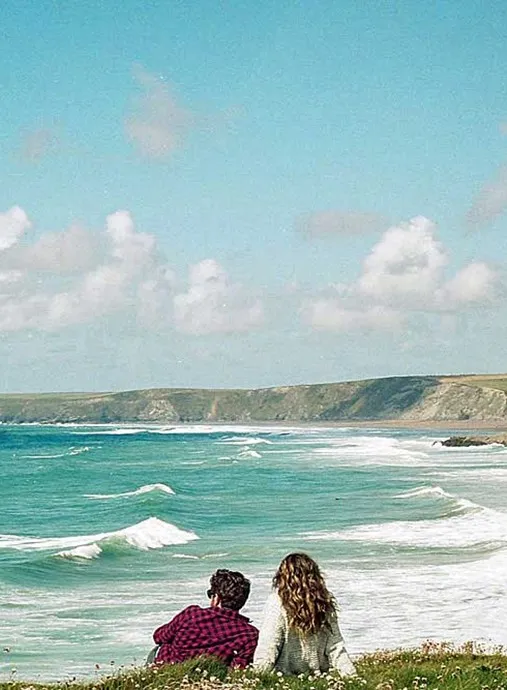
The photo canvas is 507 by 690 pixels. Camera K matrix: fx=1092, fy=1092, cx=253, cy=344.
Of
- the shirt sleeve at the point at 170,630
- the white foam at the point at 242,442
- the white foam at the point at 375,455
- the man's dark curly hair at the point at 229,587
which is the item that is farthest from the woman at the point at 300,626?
the white foam at the point at 242,442

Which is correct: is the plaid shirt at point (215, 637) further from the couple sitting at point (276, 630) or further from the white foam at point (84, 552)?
the white foam at point (84, 552)

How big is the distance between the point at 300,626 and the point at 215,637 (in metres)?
1.05

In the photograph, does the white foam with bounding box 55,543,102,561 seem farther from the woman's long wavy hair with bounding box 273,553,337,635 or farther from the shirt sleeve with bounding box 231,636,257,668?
the woman's long wavy hair with bounding box 273,553,337,635

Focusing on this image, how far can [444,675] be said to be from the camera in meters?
9.94

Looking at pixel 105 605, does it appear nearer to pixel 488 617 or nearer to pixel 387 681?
pixel 488 617

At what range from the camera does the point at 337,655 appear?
29.2ft

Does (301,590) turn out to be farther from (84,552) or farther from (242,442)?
(242,442)

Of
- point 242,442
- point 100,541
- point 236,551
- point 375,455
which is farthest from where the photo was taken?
point 242,442

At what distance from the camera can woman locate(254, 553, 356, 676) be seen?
8492mm

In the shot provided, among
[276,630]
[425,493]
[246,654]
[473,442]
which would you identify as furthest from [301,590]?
[473,442]

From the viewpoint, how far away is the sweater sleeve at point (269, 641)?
8633 mm

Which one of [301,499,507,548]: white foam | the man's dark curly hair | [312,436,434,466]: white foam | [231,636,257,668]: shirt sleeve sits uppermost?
the man's dark curly hair

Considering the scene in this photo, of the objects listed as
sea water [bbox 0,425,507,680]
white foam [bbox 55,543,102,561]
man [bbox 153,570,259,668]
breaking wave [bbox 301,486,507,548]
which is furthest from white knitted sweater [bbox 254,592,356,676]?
white foam [bbox 55,543,102,561]

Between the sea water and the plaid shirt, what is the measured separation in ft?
12.8
